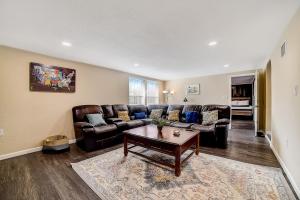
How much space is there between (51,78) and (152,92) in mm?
4397

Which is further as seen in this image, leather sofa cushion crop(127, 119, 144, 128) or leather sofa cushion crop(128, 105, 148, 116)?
leather sofa cushion crop(128, 105, 148, 116)

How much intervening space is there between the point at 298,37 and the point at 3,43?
16.2 ft

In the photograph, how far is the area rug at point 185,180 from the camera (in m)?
1.72

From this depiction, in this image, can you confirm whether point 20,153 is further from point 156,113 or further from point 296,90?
point 296,90

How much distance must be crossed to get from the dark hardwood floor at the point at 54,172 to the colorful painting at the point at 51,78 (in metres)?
1.54

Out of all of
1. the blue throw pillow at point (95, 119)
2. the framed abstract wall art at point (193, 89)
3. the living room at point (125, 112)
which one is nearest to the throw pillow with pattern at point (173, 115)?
the living room at point (125, 112)

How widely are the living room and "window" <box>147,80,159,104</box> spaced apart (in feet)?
8.08

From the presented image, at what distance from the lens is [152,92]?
7.02 m

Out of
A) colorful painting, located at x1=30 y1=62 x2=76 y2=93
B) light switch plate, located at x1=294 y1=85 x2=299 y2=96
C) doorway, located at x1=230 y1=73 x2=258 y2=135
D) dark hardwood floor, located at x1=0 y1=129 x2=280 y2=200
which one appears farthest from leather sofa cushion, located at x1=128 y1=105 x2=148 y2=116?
doorway, located at x1=230 y1=73 x2=258 y2=135

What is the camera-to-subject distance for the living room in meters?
1.78

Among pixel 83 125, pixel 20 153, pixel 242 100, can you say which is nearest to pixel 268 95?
pixel 242 100

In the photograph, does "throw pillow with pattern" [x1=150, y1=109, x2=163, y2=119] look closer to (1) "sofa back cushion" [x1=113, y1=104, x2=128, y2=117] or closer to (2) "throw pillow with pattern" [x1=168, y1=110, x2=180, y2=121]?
(2) "throw pillow with pattern" [x1=168, y1=110, x2=180, y2=121]

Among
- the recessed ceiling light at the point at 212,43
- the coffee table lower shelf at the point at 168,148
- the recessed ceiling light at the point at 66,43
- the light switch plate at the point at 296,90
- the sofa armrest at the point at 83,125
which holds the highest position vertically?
the recessed ceiling light at the point at 212,43

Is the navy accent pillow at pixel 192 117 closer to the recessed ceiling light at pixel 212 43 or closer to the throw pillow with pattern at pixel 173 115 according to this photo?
the throw pillow with pattern at pixel 173 115
